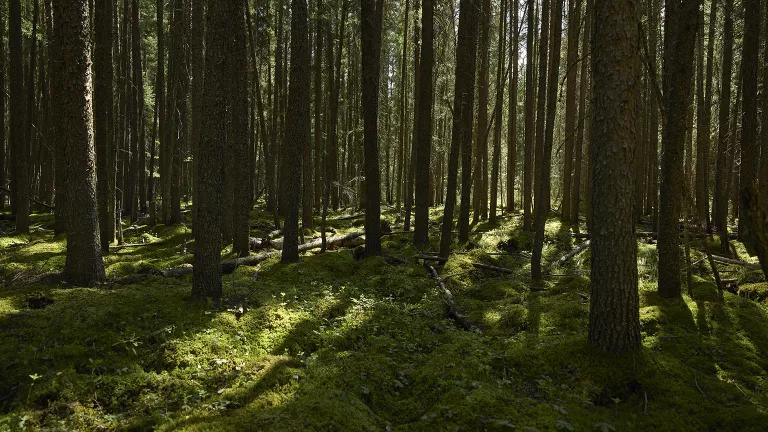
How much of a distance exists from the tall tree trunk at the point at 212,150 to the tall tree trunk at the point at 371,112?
5.05 meters

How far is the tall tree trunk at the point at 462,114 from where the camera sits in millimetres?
12859

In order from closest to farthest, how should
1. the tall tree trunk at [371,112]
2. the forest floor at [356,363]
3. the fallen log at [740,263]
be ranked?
the forest floor at [356,363] → the fallen log at [740,263] → the tall tree trunk at [371,112]

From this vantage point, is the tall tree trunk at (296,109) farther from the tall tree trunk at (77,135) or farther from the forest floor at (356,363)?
the tall tree trunk at (77,135)

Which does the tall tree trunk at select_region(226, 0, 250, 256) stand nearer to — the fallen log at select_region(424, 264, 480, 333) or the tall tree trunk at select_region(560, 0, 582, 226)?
the fallen log at select_region(424, 264, 480, 333)

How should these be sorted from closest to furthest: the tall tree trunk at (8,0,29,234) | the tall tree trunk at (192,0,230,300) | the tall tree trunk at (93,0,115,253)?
1. the tall tree trunk at (192,0,230,300)
2. the tall tree trunk at (93,0,115,253)
3. the tall tree trunk at (8,0,29,234)

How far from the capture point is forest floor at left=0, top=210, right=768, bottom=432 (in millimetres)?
5102

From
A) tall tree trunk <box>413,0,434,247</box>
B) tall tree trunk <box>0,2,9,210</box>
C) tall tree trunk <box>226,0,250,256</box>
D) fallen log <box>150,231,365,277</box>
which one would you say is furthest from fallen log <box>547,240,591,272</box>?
tall tree trunk <box>0,2,9,210</box>

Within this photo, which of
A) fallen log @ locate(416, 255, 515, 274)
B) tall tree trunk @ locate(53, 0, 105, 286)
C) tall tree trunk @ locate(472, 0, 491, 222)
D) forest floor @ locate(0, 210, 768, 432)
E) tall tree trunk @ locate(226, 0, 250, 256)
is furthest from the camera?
tall tree trunk @ locate(472, 0, 491, 222)

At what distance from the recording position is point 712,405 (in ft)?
17.6

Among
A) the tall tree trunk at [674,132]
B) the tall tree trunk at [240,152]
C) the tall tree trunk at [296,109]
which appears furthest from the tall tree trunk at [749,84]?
the tall tree trunk at [240,152]

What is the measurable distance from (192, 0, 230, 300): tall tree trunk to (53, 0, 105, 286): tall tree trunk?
6.73 ft

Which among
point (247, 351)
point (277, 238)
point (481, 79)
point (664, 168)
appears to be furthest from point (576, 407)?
point (481, 79)

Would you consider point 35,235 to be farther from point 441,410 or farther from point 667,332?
point 667,332

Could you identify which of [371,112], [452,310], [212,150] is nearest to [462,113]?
[371,112]
